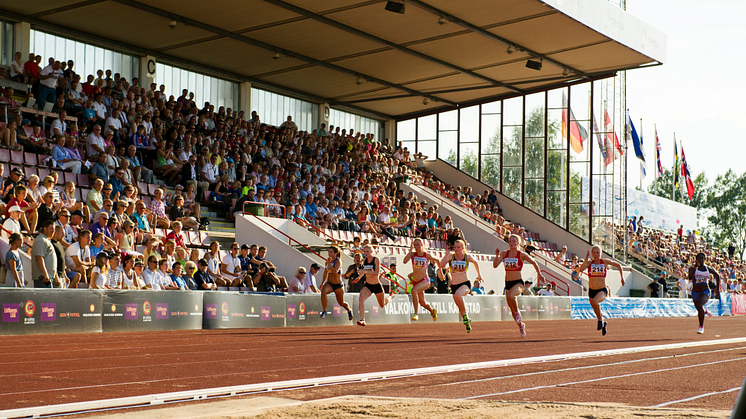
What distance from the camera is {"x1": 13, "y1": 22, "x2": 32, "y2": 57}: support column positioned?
2547 centimetres

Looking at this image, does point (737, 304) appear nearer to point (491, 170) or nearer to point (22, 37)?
point (491, 170)

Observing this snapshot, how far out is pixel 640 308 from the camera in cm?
3300

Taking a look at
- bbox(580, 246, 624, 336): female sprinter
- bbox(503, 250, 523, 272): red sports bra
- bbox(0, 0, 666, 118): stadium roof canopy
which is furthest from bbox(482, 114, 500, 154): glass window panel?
bbox(503, 250, 523, 272): red sports bra

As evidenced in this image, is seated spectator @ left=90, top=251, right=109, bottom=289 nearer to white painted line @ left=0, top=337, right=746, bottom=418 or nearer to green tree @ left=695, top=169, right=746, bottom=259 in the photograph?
white painted line @ left=0, top=337, right=746, bottom=418

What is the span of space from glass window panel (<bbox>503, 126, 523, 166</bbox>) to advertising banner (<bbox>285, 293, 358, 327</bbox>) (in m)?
24.6

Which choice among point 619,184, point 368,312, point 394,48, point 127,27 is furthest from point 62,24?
point 619,184

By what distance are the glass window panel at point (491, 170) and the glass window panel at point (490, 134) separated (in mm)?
373

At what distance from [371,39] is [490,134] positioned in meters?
14.4

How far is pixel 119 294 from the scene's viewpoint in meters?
14.3

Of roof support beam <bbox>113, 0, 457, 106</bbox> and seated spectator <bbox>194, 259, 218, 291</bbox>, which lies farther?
roof support beam <bbox>113, 0, 457, 106</bbox>

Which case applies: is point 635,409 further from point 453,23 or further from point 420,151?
point 420,151

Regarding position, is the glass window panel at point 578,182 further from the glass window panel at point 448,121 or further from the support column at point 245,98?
the support column at point 245,98

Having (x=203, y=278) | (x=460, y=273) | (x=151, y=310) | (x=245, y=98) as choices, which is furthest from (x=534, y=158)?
(x=151, y=310)

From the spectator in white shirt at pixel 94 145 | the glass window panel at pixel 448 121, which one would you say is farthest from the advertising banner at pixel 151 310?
the glass window panel at pixel 448 121
